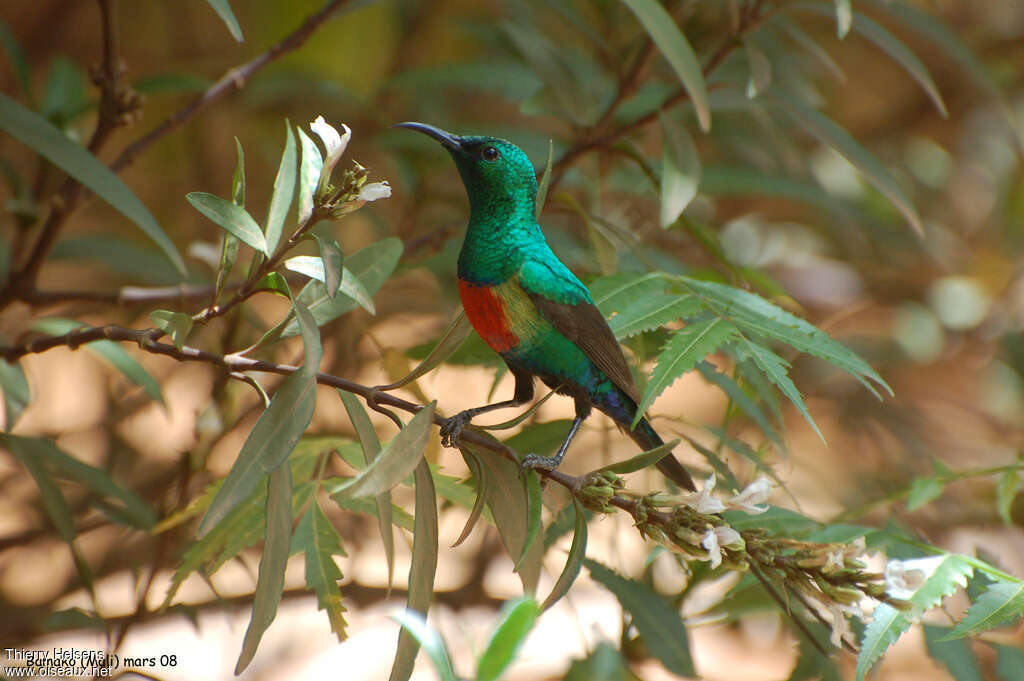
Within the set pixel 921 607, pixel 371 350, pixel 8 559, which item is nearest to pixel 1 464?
pixel 8 559

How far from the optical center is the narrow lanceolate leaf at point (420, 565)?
790 millimetres

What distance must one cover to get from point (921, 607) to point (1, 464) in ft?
6.52

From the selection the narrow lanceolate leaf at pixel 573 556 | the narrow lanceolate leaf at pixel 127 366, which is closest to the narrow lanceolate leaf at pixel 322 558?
the narrow lanceolate leaf at pixel 573 556

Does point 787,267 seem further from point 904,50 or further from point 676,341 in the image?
point 676,341

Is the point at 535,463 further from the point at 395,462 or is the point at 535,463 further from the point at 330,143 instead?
the point at 330,143

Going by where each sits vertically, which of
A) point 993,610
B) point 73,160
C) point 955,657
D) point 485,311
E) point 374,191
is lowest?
point 955,657

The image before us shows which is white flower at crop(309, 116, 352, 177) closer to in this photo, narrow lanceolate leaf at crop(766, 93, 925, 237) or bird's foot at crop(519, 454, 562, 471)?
bird's foot at crop(519, 454, 562, 471)

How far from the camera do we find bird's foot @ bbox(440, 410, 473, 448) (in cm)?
85

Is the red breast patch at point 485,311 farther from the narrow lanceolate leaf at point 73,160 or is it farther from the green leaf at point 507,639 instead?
the green leaf at point 507,639

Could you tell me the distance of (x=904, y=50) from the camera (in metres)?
1.32

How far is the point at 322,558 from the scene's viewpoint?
1.00 meters

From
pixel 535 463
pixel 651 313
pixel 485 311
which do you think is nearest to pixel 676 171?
pixel 651 313

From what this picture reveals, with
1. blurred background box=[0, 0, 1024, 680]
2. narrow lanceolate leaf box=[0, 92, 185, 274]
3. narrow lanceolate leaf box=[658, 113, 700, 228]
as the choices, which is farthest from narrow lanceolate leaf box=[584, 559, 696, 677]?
narrow lanceolate leaf box=[0, 92, 185, 274]

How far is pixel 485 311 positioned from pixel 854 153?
69 centimetres
